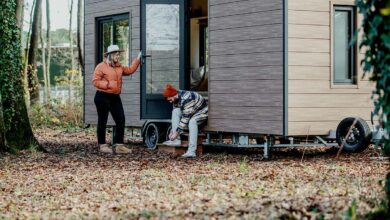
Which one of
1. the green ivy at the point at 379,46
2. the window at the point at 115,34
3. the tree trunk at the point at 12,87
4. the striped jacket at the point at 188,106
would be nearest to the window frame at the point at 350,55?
the striped jacket at the point at 188,106

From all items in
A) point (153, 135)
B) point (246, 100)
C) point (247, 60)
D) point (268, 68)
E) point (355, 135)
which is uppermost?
point (247, 60)

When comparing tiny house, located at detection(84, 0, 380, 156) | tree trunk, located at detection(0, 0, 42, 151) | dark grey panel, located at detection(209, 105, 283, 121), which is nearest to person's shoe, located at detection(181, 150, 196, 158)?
tiny house, located at detection(84, 0, 380, 156)

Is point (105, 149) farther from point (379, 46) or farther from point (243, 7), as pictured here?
point (379, 46)

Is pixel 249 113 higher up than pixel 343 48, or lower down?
lower down

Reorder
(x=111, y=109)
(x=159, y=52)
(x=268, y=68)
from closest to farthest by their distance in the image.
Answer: (x=268, y=68)
(x=111, y=109)
(x=159, y=52)

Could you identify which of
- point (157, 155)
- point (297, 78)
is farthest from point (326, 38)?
point (157, 155)

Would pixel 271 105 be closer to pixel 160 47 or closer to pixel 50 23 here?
pixel 160 47

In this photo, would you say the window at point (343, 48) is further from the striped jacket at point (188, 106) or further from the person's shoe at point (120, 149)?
the person's shoe at point (120, 149)

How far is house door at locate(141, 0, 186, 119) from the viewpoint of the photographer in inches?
514

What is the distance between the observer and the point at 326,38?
1112 centimetres

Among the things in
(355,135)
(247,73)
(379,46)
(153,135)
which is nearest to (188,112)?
(247,73)

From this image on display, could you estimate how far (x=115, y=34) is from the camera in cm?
1480

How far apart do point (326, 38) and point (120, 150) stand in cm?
352

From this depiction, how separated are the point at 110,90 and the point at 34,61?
1180cm
